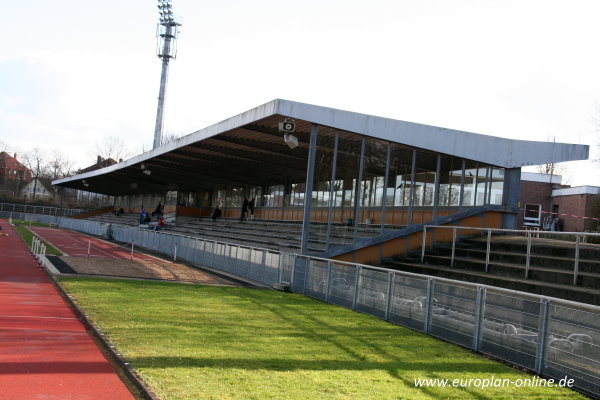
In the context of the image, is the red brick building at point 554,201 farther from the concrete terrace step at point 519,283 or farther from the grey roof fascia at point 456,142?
the concrete terrace step at point 519,283

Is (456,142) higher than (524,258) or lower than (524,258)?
higher

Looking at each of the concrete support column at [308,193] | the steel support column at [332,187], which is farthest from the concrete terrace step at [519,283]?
the concrete support column at [308,193]

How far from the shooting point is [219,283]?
18438 mm

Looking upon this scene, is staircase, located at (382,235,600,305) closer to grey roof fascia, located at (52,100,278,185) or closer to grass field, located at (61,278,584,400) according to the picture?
grass field, located at (61,278,584,400)

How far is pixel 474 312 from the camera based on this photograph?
9852mm

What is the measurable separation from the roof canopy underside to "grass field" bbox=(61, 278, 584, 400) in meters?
6.47

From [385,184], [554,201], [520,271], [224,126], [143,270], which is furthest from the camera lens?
[554,201]

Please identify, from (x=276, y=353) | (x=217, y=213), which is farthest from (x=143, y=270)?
(x=217, y=213)

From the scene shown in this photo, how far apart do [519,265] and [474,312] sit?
536 cm

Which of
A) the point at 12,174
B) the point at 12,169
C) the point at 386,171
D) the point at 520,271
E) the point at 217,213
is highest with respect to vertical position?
the point at 12,169

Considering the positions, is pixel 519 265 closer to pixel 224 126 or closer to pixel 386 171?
pixel 386 171

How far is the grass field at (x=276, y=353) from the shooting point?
6816 millimetres

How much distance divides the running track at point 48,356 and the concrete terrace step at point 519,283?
333 inches

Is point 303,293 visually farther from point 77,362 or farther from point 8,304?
point 77,362
